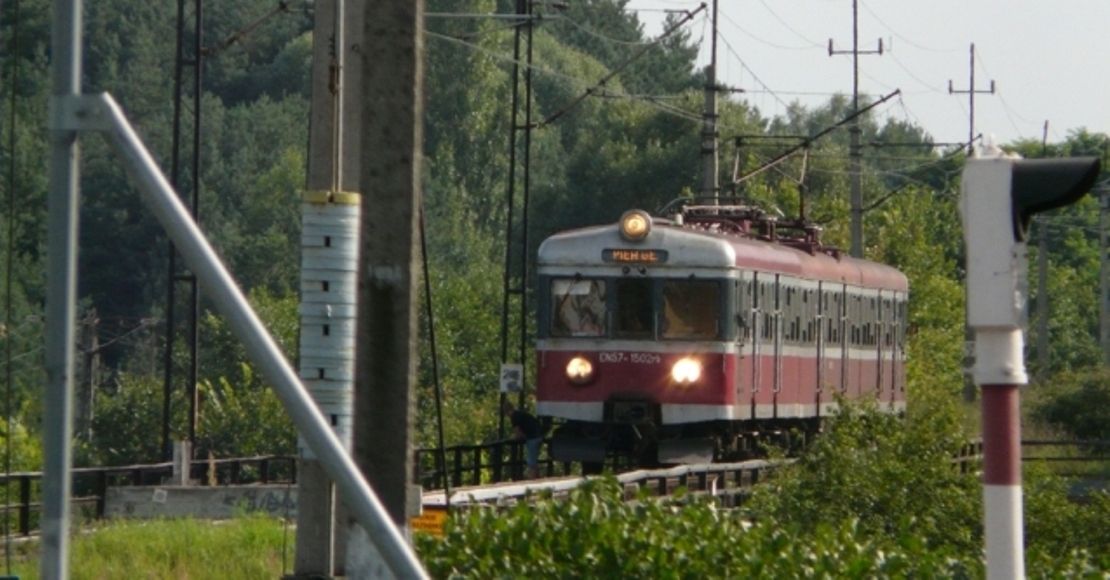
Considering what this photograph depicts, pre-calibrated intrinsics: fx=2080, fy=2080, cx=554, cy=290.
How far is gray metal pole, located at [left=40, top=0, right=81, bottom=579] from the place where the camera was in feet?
15.5

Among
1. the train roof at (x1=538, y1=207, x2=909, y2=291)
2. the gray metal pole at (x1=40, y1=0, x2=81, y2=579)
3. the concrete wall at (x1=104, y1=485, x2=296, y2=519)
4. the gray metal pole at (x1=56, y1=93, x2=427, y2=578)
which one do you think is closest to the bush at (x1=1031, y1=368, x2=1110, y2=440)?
the train roof at (x1=538, y1=207, x2=909, y2=291)

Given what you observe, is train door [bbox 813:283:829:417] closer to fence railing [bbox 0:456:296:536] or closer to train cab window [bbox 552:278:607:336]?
train cab window [bbox 552:278:607:336]

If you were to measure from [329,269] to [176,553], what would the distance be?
10.6 meters

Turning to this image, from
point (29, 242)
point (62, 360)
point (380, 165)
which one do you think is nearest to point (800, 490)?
point (380, 165)

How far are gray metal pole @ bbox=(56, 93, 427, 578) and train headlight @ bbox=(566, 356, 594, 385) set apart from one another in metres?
20.6

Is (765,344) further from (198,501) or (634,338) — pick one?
(198,501)

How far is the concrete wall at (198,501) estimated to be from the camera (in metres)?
22.4

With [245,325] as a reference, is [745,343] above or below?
above

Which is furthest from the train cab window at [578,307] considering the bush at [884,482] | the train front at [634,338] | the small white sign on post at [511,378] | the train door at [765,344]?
the small white sign on post at [511,378]

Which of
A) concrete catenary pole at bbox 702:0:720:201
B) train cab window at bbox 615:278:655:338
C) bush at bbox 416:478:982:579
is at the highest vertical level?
concrete catenary pole at bbox 702:0:720:201

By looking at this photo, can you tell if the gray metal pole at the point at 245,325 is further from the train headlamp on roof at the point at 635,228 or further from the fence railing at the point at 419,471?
the train headlamp on roof at the point at 635,228

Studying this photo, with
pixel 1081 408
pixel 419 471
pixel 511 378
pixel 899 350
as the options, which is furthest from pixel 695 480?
pixel 1081 408

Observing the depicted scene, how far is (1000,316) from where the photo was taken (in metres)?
5.11

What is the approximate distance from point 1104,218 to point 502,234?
110 ft
